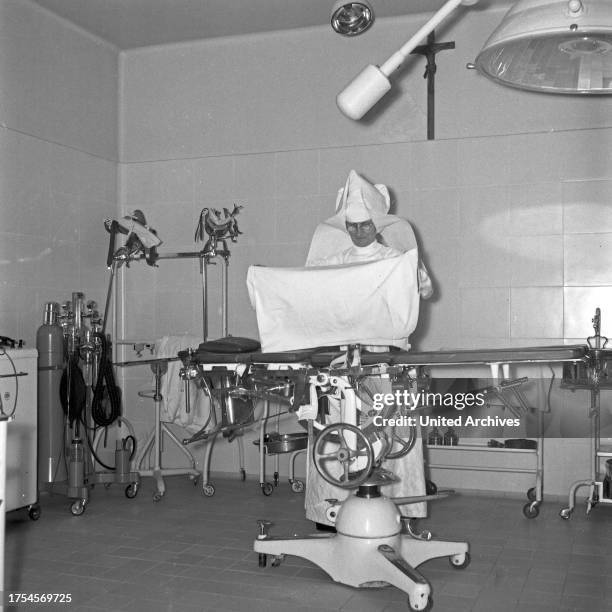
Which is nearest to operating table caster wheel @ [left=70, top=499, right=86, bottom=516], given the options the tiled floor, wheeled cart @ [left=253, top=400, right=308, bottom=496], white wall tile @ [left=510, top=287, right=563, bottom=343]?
the tiled floor

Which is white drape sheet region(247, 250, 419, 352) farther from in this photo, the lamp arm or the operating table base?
the lamp arm

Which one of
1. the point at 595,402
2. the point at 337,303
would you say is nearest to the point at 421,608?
the point at 337,303

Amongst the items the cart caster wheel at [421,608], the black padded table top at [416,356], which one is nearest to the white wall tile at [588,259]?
the black padded table top at [416,356]

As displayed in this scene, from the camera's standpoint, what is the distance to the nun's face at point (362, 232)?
13.3 ft

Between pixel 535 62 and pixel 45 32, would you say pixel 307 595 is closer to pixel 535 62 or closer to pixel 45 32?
pixel 535 62

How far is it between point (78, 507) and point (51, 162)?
83.2 inches

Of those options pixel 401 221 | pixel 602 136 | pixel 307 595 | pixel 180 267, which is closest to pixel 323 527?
pixel 307 595

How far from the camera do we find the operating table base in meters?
3.13

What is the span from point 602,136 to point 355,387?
102 inches

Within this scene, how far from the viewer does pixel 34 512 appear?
4.41 meters

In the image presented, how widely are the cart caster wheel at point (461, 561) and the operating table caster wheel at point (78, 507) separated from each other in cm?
208

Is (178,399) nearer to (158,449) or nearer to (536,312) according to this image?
(158,449)

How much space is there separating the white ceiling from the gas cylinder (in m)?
1.97

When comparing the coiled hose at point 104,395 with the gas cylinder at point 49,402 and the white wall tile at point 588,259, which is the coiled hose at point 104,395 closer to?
the gas cylinder at point 49,402
